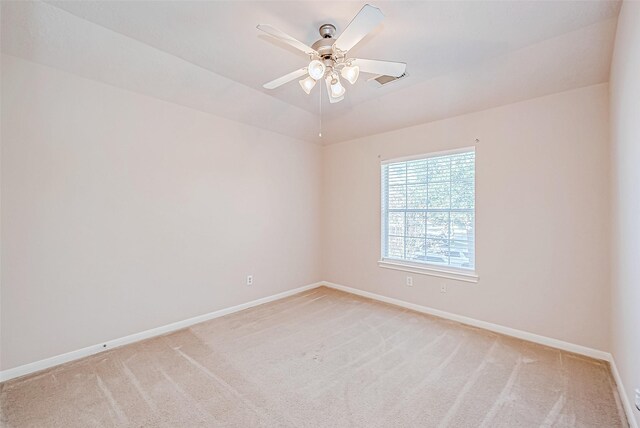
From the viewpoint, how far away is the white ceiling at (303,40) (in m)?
1.91

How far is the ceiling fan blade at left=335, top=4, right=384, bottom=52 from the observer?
1.41m

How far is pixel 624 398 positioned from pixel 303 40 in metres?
3.46

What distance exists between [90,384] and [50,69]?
2.56 meters

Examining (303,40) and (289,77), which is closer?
(289,77)

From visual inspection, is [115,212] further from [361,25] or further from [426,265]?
[426,265]

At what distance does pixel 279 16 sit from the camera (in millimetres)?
1966

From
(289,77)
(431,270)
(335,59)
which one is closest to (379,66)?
(335,59)

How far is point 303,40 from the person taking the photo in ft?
7.34

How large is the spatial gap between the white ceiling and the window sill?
6.23 ft

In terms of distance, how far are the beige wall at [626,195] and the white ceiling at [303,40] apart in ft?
1.10

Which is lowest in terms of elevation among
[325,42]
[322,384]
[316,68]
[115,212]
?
[322,384]

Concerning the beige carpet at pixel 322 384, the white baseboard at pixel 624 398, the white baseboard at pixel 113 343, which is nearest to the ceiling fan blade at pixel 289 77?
the beige carpet at pixel 322 384

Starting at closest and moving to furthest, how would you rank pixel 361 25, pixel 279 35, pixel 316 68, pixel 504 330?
pixel 361 25, pixel 279 35, pixel 316 68, pixel 504 330

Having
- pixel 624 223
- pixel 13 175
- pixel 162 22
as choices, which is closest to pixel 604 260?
pixel 624 223
